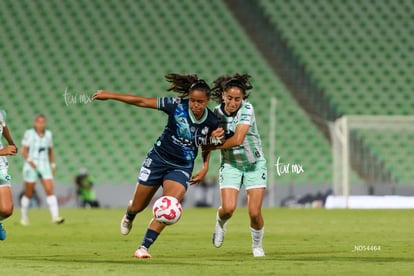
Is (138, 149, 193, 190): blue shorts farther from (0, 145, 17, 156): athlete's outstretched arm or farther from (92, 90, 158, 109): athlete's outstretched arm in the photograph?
(0, 145, 17, 156): athlete's outstretched arm

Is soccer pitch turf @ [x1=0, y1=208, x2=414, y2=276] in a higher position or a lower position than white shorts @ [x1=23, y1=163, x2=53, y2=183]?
lower

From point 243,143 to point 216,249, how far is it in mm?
1556

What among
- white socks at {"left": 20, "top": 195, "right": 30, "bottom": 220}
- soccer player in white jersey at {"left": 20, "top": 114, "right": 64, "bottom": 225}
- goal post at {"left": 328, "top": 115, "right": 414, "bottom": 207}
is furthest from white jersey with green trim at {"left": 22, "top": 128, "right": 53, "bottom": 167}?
goal post at {"left": 328, "top": 115, "right": 414, "bottom": 207}

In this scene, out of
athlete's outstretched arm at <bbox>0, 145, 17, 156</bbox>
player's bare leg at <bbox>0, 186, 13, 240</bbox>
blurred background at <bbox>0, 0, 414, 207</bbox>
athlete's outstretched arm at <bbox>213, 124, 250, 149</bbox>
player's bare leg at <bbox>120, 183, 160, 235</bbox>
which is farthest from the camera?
blurred background at <bbox>0, 0, 414, 207</bbox>

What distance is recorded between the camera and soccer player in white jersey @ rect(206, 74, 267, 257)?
10125 mm

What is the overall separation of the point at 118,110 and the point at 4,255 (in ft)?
59.2

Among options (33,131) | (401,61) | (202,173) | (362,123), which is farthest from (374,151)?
(202,173)

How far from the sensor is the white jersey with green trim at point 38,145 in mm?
18031

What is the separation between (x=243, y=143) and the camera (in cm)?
1047

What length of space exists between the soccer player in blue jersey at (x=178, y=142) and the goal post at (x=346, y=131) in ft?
48.1

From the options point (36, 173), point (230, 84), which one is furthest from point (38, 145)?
point (230, 84)

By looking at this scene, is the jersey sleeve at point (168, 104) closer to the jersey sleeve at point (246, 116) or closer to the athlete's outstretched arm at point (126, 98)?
the athlete's outstretched arm at point (126, 98)

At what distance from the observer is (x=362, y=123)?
1033 inches

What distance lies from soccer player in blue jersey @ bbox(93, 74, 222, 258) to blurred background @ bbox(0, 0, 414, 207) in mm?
15604
